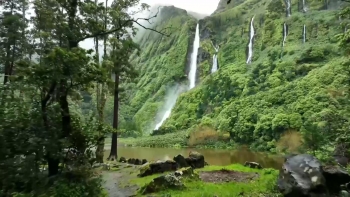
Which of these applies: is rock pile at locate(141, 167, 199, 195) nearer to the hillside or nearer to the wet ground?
the wet ground

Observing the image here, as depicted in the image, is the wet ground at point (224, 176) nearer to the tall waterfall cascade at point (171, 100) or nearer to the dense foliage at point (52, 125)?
the dense foliage at point (52, 125)

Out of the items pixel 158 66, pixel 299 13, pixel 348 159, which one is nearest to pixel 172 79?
pixel 158 66

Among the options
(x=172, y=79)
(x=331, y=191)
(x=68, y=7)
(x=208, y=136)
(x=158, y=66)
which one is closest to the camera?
(x=331, y=191)

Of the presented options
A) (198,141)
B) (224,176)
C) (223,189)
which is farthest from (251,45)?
(223,189)

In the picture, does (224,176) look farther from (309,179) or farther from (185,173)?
(309,179)

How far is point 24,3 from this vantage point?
24.5 m

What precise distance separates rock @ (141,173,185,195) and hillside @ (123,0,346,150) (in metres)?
15.0

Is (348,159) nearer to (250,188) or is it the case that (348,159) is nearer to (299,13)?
(250,188)

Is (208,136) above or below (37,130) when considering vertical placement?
below

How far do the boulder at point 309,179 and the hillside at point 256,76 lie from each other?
549 inches

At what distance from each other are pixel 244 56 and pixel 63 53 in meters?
98.8

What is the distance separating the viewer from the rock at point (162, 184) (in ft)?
38.9

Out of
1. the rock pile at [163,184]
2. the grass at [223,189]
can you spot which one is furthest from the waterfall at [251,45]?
the rock pile at [163,184]

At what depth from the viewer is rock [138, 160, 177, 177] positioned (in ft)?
53.5
